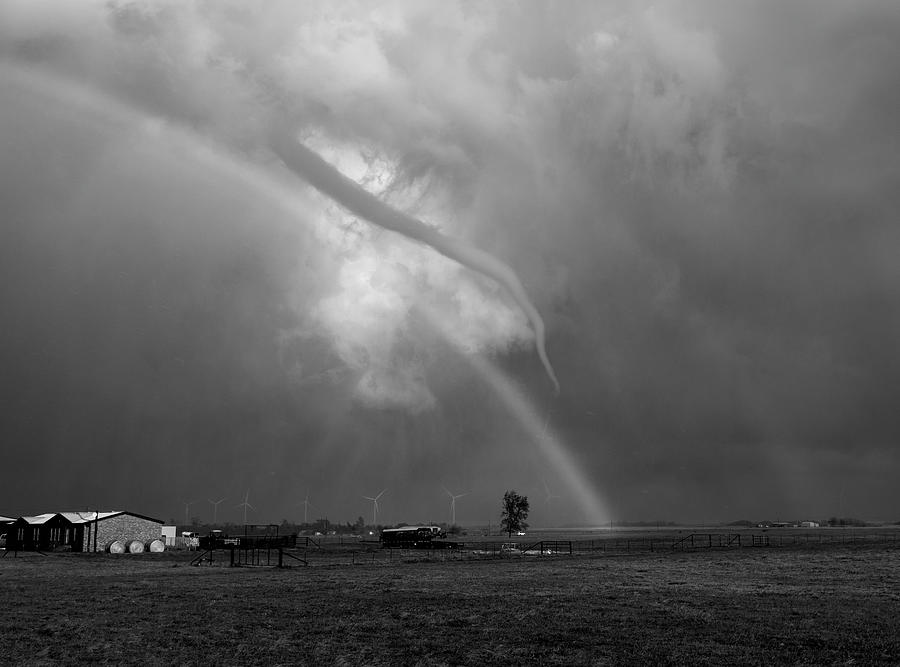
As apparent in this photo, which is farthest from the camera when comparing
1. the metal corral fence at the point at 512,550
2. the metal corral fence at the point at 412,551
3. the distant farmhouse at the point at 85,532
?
the distant farmhouse at the point at 85,532

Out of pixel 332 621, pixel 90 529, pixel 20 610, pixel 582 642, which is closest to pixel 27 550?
pixel 90 529

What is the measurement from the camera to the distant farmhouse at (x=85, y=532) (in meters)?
87.1

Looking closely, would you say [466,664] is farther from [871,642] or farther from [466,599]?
[466,599]

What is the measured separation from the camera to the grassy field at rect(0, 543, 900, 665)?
1991 centimetres

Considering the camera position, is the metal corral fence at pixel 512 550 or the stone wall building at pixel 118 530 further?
the stone wall building at pixel 118 530

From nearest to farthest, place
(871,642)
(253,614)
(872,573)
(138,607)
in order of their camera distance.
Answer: (871,642)
(253,614)
(138,607)
(872,573)

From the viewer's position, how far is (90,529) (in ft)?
289

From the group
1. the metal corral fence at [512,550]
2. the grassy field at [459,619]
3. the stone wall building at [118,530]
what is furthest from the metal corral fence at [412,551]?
the grassy field at [459,619]

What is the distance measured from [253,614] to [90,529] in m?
69.6

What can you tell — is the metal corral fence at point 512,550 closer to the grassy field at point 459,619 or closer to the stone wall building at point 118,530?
the stone wall building at point 118,530

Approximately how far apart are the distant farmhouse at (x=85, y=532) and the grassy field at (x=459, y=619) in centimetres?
4627

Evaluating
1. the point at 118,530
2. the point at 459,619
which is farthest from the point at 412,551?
the point at 459,619

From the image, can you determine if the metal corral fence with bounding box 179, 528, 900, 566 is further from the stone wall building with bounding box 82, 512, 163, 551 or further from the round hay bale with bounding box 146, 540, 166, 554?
the stone wall building with bounding box 82, 512, 163, 551

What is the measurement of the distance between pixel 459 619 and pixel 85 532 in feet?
243
